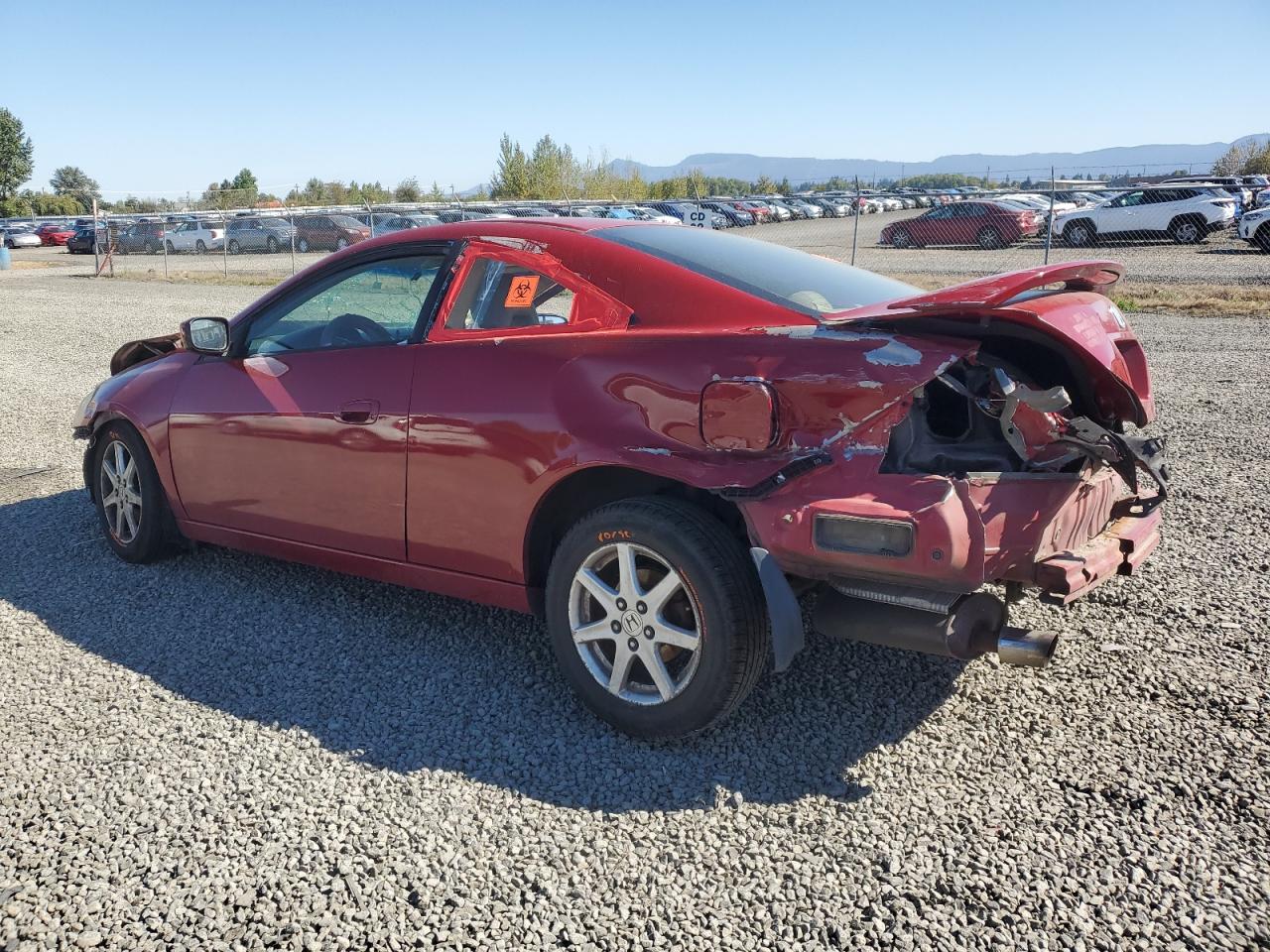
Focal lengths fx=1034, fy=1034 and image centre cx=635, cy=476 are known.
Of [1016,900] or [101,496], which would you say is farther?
[101,496]

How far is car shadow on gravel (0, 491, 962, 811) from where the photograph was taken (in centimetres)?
322

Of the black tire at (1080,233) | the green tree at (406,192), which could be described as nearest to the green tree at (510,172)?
the green tree at (406,192)

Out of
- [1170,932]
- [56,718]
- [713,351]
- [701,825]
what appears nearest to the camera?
[1170,932]

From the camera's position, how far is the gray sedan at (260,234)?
112 ft

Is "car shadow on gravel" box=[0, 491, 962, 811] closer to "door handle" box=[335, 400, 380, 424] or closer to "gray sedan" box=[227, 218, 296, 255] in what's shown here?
"door handle" box=[335, 400, 380, 424]

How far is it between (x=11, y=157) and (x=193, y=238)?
136 feet

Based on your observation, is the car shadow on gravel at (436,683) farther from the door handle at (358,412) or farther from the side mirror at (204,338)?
the side mirror at (204,338)

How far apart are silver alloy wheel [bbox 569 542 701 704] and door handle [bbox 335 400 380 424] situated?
1101 mm

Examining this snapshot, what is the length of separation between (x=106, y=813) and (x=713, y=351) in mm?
2237

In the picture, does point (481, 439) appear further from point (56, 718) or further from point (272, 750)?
point (56, 718)

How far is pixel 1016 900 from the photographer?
256cm

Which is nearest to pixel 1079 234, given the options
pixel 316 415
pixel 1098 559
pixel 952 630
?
pixel 1098 559

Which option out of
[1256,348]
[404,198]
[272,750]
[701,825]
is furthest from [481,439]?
[404,198]

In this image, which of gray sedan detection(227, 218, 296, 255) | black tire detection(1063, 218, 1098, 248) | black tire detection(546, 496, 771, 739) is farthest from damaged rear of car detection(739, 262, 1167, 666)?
gray sedan detection(227, 218, 296, 255)
